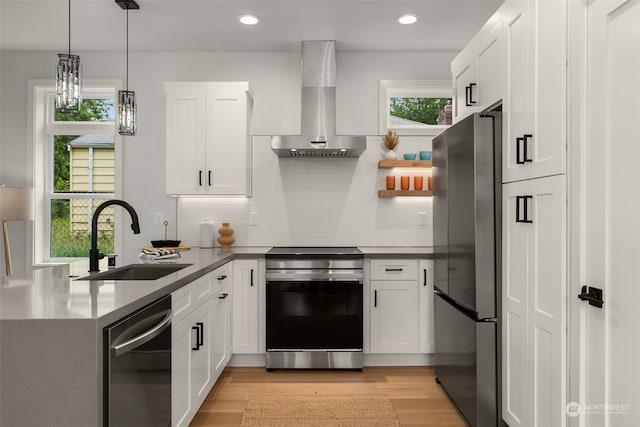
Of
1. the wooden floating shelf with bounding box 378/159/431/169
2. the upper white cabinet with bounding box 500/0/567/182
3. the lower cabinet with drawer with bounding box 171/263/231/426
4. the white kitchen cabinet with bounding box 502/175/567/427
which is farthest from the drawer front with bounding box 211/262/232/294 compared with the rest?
the upper white cabinet with bounding box 500/0/567/182

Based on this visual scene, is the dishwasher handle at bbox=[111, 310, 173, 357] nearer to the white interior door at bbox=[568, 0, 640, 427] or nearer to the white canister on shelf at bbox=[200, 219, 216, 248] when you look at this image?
the white interior door at bbox=[568, 0, 640, 427]

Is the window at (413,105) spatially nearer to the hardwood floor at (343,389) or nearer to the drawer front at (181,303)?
the hardwood floor at (343,389)

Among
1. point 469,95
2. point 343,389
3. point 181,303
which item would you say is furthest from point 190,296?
point 469,95

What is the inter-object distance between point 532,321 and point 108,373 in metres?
1.72

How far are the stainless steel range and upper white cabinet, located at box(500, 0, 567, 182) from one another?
1620mm

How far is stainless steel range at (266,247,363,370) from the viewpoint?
11.1ft

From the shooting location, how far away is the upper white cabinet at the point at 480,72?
7.51 ft

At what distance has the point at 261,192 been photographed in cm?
406

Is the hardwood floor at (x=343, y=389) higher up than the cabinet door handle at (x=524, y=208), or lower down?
lower down

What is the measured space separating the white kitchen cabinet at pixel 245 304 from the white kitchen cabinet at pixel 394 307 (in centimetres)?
96

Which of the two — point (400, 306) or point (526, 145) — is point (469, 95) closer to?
point (526, 145)

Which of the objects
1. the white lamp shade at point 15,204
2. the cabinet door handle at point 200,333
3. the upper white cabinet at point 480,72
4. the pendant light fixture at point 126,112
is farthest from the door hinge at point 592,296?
the white lamp shade at point 15,204

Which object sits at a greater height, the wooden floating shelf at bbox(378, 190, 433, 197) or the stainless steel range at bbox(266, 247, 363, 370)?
Answer: the wooden floating shelf at bbox(378, 190, 433, 197)

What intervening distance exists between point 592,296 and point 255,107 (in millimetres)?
3289
